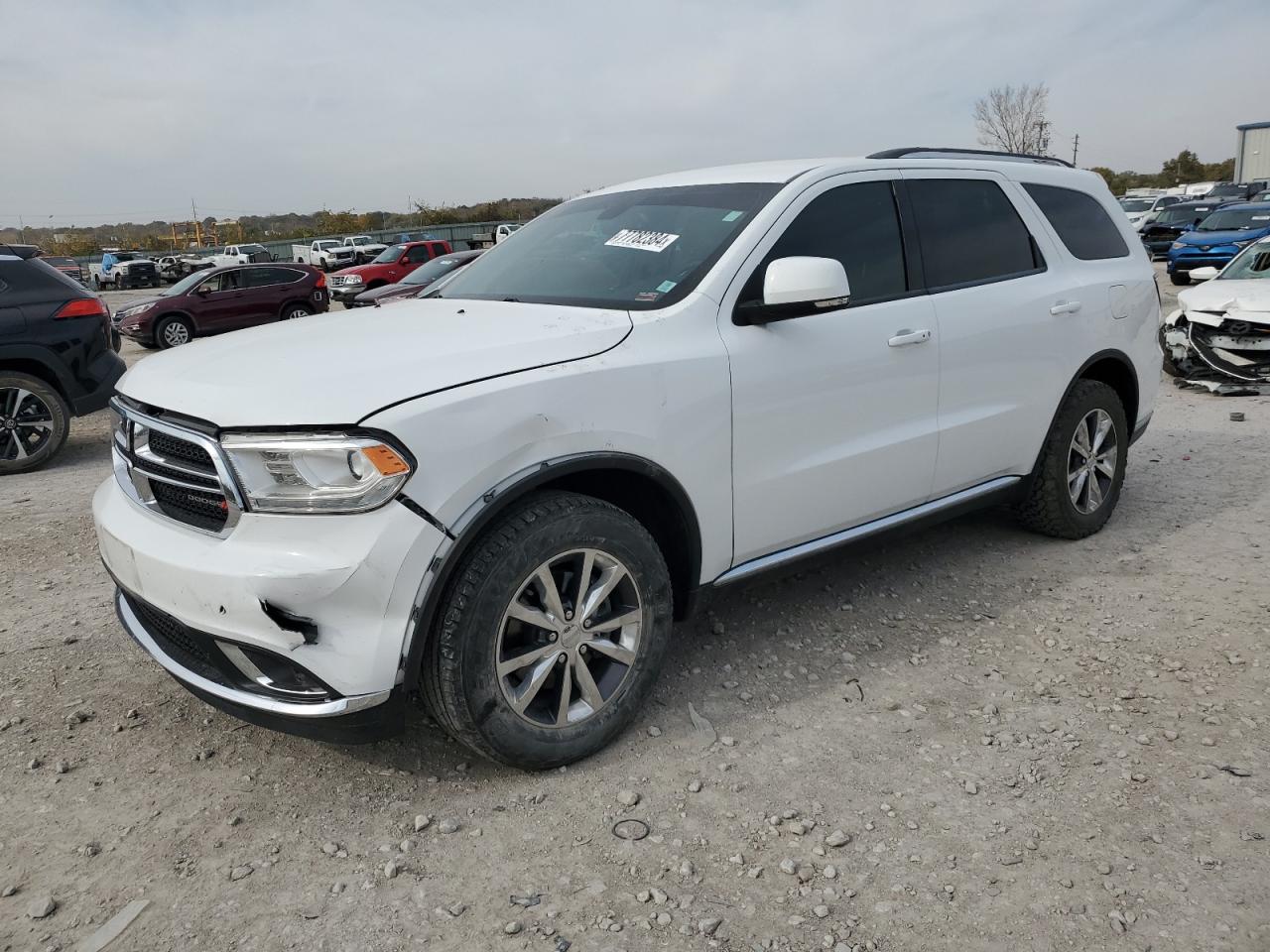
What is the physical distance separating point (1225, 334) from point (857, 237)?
665 cm

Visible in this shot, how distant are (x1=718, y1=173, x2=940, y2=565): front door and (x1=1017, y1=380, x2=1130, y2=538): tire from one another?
101cm

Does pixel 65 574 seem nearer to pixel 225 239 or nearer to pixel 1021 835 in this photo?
pixel 1021 835

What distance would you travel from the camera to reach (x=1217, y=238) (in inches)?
714

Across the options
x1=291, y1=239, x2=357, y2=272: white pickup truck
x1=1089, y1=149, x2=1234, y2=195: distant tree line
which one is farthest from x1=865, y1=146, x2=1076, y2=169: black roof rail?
x1=1089, y1=149, x2=1234, y2=195: distant tree line

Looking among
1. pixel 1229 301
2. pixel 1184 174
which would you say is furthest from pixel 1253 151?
pixel 1229 301

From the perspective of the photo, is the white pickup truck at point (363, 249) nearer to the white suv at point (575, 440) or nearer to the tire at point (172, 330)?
the tire at point (172, 330)

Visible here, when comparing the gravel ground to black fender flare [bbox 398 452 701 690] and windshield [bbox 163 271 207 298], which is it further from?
windshield [bbox 163 271 207 298]

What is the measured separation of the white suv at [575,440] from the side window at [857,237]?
0.04ft


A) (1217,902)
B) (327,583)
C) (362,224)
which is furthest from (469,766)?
(362,224)

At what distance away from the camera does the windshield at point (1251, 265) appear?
9.16 m

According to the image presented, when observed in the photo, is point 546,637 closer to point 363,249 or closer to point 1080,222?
point 1080,222

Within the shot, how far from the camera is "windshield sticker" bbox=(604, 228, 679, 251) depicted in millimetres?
3369

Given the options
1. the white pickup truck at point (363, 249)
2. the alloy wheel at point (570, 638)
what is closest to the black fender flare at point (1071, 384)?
the alloy wheel at point (570, 638)

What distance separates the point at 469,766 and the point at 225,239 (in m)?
79.0
